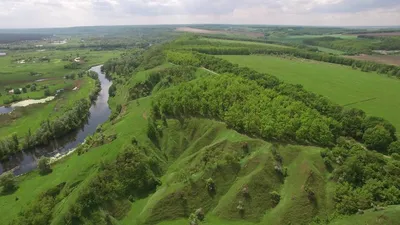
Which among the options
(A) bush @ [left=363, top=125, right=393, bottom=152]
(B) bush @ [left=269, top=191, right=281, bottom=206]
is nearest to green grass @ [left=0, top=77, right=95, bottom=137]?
(B) bush @ [left=269, top=191, right=281, bottom=206]

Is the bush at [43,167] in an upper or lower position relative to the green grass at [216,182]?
lower

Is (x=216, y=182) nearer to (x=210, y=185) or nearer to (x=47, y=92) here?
(x=210, y=185)

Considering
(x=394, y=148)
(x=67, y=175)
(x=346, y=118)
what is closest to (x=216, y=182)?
(x=67, y=175)

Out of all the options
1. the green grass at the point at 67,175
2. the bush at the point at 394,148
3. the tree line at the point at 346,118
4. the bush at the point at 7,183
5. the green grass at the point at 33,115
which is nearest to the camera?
the green grass at the point at 67,175

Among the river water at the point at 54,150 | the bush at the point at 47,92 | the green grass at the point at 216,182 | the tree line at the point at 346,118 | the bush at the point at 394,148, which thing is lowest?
the river water at the point at 54,150

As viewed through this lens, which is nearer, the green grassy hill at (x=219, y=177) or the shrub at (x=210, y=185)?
the green grassy hill at (x=219, y=177)

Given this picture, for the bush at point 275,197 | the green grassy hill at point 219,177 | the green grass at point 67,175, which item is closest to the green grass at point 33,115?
the green grass at point 67,175

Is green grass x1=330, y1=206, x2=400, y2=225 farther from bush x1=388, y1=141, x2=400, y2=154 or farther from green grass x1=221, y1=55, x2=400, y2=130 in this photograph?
green grass x1=221, y1=55, x2=400, y2=130

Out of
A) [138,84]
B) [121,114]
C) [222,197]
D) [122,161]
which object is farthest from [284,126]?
[138,84]

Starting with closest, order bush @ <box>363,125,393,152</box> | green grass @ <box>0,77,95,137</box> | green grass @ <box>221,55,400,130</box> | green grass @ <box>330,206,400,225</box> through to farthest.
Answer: green grass @ <box>330,206,400,225</box> → bush @ <box>363,125,393,152</box> → green grass @ <box>221,55,400,130</box> → green grass @ <box>0,77,95,137</box>

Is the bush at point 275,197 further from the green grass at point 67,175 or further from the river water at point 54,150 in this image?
the river water at point 54,150
